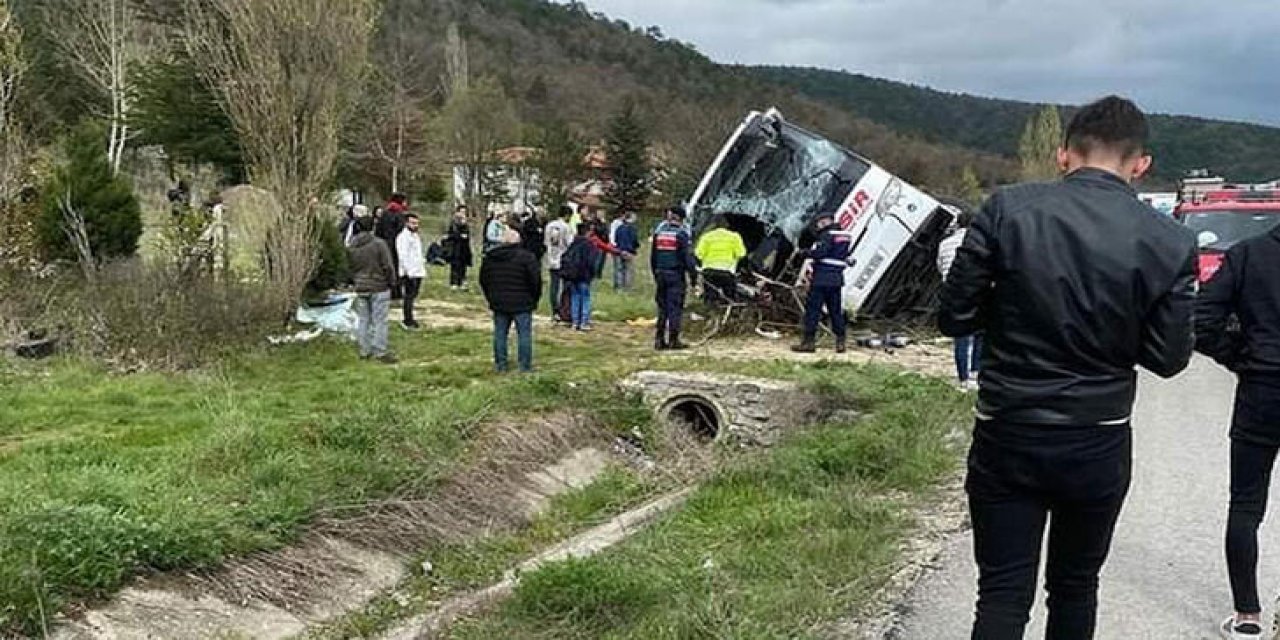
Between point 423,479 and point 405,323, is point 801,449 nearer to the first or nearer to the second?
point 423,479

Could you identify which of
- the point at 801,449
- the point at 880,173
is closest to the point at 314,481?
the point at 801,449

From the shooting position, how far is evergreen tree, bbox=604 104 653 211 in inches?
2064

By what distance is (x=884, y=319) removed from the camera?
16.1 meters

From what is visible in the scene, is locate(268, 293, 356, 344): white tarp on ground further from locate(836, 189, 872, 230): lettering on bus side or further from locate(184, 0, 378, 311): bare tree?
locate(836, 189, 872, 230): lettering on bus side

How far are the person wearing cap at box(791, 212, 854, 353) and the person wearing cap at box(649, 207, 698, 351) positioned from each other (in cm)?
148

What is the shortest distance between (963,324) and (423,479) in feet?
15.8

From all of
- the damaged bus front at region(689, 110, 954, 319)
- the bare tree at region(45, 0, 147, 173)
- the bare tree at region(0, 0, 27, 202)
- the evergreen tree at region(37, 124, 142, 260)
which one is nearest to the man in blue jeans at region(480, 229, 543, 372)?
the damaged bus front at region(689, 110, 954, 319)

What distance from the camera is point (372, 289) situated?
12.9 m

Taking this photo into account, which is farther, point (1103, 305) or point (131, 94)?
point (131, 94)

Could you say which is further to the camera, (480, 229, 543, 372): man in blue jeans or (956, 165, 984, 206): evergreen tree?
(956, 165, 984, 206): evergreen tree

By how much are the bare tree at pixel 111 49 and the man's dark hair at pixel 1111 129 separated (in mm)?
34512

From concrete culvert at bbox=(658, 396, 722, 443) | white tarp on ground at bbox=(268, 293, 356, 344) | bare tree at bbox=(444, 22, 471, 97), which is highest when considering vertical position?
bare tree at bbox=(444, 22, 471, 97)

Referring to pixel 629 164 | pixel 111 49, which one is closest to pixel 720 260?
pixel 111 49

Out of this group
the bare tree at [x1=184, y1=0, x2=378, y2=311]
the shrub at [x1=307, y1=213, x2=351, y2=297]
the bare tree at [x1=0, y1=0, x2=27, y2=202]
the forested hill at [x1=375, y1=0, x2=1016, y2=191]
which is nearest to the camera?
the bare tree at [x1=184, y1=0, x2=378, y2=311]
